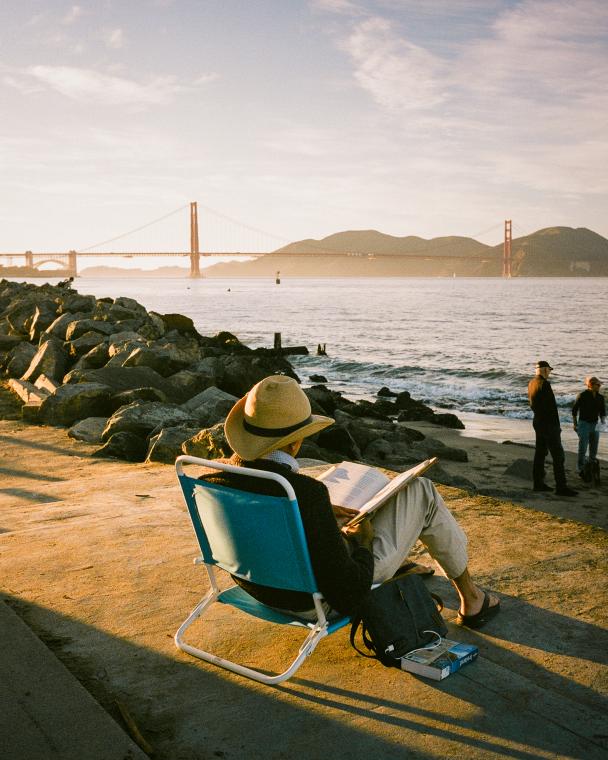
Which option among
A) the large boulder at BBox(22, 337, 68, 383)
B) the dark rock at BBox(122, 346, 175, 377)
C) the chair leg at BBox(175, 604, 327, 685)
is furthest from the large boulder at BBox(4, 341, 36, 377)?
the chair leg at BBox(175, 604, 327, 685)

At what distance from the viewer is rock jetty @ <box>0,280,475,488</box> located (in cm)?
673

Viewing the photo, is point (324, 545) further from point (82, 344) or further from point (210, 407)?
point (82, 344)

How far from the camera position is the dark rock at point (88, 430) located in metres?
7.42

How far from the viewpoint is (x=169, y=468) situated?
19.0ft

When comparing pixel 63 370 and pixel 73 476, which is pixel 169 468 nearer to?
pixel 73 476

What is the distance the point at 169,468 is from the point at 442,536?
10.8ft

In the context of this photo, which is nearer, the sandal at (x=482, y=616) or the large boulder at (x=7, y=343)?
the sandal at (x=482, y=616)

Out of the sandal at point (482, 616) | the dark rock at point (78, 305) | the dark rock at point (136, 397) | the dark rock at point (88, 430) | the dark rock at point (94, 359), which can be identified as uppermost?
the dark rock at point (78, 305)

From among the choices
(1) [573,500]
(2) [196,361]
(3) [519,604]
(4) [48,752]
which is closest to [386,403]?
(2) [196,361]

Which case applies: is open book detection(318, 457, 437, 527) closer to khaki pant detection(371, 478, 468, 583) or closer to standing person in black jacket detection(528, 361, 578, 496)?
khaki pant detection(371, 478, 468, 583)

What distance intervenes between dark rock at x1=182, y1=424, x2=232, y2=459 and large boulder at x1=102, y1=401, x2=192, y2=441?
3.49ft

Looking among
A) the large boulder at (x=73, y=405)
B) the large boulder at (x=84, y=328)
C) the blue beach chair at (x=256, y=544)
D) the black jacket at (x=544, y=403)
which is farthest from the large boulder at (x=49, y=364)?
the blue beach chair at (x=256, y=544)

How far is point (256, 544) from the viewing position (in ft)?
8.23

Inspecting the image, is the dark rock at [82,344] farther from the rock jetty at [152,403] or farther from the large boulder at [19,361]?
the large boulder at [19,361]
